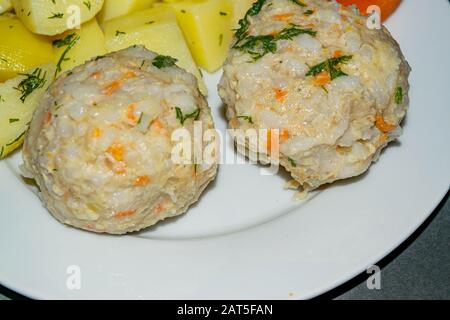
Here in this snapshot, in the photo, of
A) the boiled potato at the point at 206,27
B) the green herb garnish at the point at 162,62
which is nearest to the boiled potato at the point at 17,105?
the green herb garnish at the point at 162,62

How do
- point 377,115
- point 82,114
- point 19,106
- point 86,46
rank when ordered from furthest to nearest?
point 86,46 → point 19,106 → point 377,115 → point 82,114

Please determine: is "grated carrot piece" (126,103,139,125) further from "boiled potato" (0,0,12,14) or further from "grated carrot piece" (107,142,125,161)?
"boiled potato" (0,0,12,14)

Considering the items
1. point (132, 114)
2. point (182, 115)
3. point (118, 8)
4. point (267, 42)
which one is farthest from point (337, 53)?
point (118, 8)

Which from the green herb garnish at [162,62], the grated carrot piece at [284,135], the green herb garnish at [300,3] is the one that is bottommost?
the grated carrot piece at [284,135]

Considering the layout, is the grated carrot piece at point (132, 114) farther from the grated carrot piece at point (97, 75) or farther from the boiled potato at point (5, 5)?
the boiled potato at point (5, 5)

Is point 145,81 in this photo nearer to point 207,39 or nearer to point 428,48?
point 207,39

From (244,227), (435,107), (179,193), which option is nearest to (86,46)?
(179,193)
